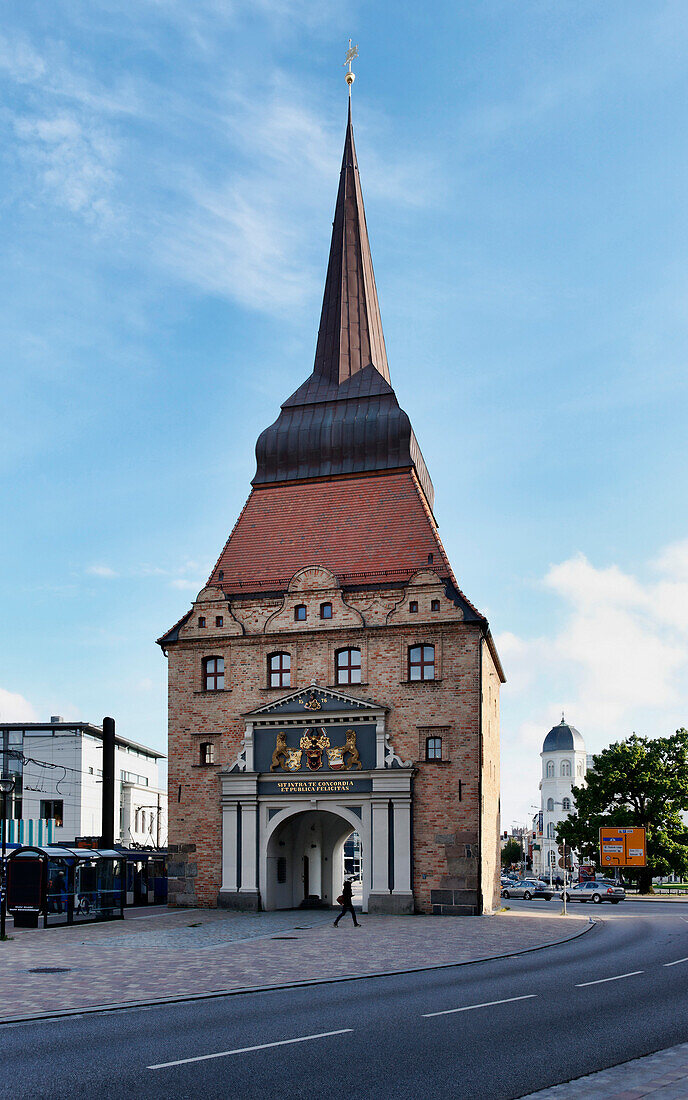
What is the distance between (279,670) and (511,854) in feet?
471

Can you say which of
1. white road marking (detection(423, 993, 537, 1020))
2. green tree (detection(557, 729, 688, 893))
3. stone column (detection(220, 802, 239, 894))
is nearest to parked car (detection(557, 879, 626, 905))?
green tree (detection(557, 729, 688, 893))

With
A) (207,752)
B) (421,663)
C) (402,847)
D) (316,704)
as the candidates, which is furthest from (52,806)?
(421,663)

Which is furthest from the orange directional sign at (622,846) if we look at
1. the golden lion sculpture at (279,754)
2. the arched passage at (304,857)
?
the golden lion sculpture at (279,754)

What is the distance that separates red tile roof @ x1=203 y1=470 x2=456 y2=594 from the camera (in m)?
40.5

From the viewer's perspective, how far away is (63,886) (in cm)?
3111

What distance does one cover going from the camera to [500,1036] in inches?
486

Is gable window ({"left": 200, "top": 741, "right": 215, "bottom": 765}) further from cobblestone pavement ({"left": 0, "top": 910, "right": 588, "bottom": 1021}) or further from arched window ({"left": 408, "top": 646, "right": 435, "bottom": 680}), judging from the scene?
arched window ({"left": 408, "top": 646, "right": 435, "bottom": 680})

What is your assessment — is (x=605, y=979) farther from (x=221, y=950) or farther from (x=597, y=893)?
(x=597, y=893)

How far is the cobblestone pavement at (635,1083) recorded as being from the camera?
9.32 m

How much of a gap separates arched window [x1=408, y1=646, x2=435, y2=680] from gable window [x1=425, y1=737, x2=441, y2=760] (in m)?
2.16

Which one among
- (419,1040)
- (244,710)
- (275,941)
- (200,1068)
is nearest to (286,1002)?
(419,1040)

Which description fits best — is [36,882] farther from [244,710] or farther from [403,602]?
[403,602]

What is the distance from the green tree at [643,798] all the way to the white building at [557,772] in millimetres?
116882

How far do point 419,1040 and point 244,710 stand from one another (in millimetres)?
28302
